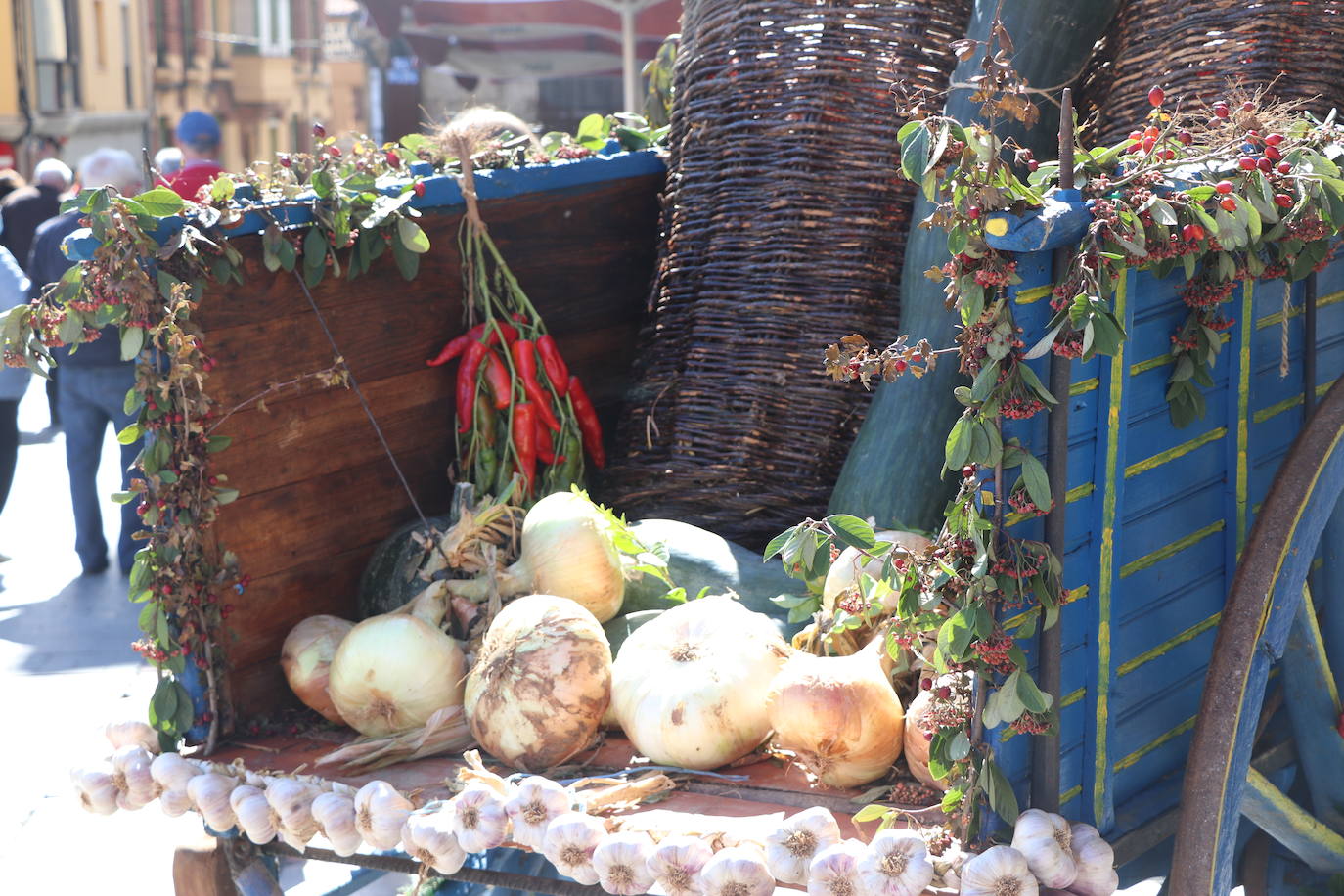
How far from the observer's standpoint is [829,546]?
1.64m

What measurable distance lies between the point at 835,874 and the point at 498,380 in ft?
4.55

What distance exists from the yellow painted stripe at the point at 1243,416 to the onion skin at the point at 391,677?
3.98 ft

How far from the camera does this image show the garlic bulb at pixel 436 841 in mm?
1827

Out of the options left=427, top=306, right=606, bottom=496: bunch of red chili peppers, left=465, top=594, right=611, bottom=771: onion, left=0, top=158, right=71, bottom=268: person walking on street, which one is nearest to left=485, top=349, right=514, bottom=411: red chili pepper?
left=427, top=306, right=606, bottom=496: bunch of red chili peppers

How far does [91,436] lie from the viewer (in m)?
5.88

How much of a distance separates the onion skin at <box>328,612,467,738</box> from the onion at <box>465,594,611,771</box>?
4.4 inches

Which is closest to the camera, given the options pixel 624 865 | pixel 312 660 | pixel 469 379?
pixel 624 865

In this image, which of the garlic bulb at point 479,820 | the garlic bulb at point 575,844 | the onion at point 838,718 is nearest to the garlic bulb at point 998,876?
the onion at point 838,718

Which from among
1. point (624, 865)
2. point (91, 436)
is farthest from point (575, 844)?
point (91, 436)

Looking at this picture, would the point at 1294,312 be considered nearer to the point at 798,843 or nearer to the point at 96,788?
the point at 798,843

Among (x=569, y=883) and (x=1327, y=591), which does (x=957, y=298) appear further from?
(x=1327, y=591)

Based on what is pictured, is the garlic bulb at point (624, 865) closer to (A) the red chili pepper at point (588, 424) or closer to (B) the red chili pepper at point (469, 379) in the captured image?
(B) the red chili pepper at point (469, 379)

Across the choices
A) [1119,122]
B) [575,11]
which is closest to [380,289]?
[1119,122]

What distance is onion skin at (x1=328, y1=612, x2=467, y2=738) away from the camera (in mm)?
A: 2182
